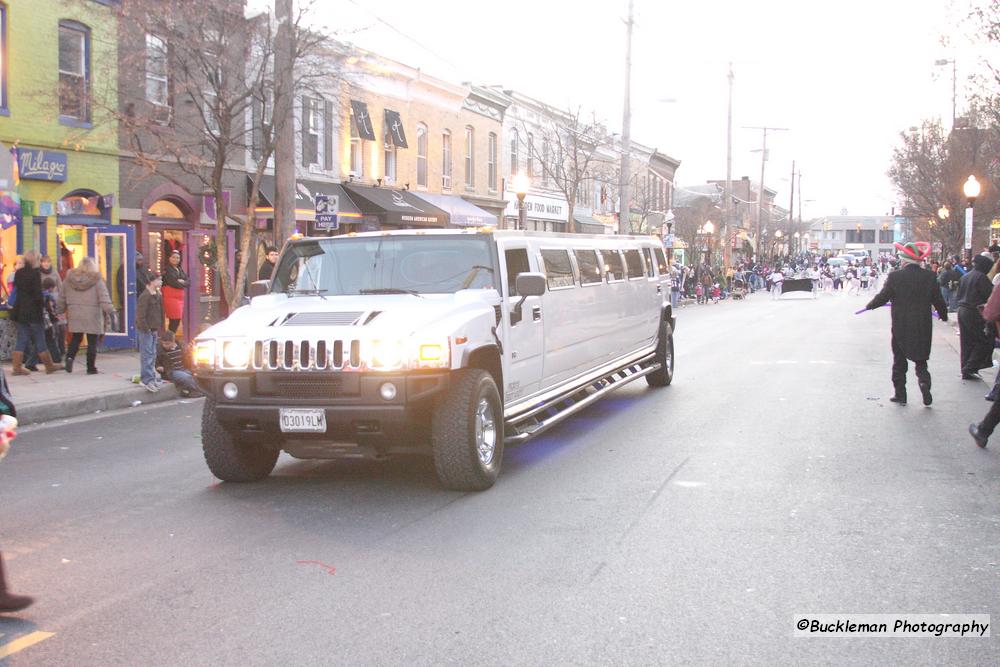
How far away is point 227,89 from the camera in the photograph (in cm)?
1583

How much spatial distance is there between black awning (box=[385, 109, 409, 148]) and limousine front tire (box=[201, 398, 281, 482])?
22.8 meters

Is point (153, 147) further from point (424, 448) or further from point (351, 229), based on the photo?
point (424, 448)

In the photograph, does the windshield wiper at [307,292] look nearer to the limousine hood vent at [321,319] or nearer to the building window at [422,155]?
the limousine hood vent at [321,319]

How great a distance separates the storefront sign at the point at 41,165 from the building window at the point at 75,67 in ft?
3.21

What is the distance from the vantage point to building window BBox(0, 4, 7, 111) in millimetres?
16922

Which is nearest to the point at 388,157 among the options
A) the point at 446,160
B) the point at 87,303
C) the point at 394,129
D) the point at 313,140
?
the point at 394,129

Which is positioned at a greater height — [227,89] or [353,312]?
[227,89]

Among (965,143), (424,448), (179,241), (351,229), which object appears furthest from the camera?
(965,143)

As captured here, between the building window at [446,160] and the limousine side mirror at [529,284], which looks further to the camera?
the building window at [446,160]

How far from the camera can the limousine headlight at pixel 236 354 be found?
23.1 feet

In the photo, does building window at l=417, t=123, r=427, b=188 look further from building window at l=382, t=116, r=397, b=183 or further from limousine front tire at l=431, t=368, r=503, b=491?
limousine front tire at l=431, t=368, r=503, b=491

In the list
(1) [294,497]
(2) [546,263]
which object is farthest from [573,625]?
(2) [546,263]

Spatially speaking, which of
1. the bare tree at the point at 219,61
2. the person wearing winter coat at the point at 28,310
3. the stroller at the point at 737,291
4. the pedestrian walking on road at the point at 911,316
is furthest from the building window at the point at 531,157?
the pedestrian walking on road at the point at 911,316

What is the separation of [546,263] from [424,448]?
9.24 ft
